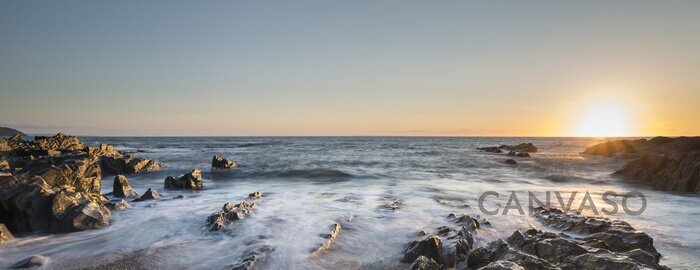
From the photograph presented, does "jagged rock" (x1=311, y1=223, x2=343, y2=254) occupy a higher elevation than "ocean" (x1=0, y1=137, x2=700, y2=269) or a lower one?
higher

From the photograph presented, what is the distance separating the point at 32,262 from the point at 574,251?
8328 mm

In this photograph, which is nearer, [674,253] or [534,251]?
[534,251]

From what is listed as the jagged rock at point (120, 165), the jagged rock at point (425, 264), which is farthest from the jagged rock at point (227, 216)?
the jagged rock at point (120, 165)

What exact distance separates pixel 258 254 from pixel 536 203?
31.7 feet

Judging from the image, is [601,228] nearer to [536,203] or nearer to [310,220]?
[536,203]

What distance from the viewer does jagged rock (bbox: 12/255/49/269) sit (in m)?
5.69

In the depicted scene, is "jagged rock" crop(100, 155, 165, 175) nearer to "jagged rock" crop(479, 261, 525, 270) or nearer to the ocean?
the ocean

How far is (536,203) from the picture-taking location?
12.0m

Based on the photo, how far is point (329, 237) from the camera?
7398mm

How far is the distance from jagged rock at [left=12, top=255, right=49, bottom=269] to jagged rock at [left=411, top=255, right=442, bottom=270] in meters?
5.89

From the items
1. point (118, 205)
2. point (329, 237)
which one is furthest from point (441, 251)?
point (118, 205)

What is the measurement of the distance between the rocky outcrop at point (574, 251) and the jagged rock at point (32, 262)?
22.4ft

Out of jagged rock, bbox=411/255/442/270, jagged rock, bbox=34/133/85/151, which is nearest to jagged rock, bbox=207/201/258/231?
jagged rock, bbox=411/255/442/270

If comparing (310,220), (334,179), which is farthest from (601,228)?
(334,179)
